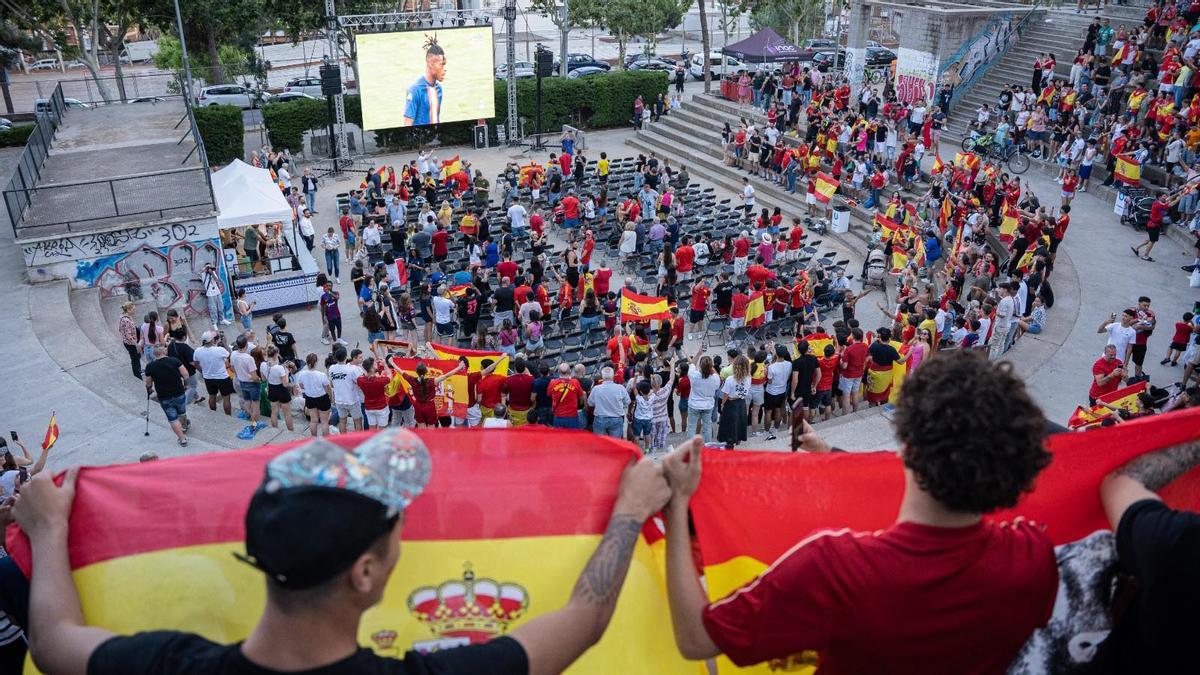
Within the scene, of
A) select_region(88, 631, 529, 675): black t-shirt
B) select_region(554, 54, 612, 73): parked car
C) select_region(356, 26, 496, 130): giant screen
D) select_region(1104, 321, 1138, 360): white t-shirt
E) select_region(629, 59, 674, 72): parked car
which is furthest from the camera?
select_region(554, 54, 612, 73): parked car

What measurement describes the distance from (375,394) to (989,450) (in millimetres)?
11504

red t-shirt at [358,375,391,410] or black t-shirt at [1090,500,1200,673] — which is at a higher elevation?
black t-shirt at [1090,500,1200,673]

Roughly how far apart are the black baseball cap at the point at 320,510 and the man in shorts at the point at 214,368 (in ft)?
41.2

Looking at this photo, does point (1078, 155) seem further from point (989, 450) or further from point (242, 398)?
point (989, 450)

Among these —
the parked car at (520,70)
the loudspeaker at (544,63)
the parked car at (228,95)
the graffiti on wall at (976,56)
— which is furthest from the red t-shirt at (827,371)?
the parked car at (228,95)

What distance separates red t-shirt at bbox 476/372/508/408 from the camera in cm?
1288

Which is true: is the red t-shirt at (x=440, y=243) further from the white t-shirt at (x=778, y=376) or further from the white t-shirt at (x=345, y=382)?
the white t-shirt at (x=778, y=376)

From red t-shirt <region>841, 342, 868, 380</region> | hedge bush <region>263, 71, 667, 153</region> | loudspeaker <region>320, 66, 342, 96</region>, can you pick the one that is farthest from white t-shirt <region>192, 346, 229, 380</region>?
hedge bush <region>263, 71, 667, 153</region>

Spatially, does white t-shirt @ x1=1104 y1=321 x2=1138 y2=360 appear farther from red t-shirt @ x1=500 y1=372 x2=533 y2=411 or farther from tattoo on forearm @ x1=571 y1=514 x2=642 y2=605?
tattoo on forearm @ x1=571 y1=514 x2=642 y2=605

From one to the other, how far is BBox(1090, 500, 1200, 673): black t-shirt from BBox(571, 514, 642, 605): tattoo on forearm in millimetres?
1454

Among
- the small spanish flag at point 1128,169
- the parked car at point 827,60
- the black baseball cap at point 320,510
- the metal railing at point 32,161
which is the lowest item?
the small spanish flag at point 1128,169

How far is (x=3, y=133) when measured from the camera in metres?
30.4

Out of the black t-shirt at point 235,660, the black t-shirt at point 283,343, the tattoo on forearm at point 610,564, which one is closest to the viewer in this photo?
the black t-shirt at point 235,660

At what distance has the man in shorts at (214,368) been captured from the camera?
13.8 metres
